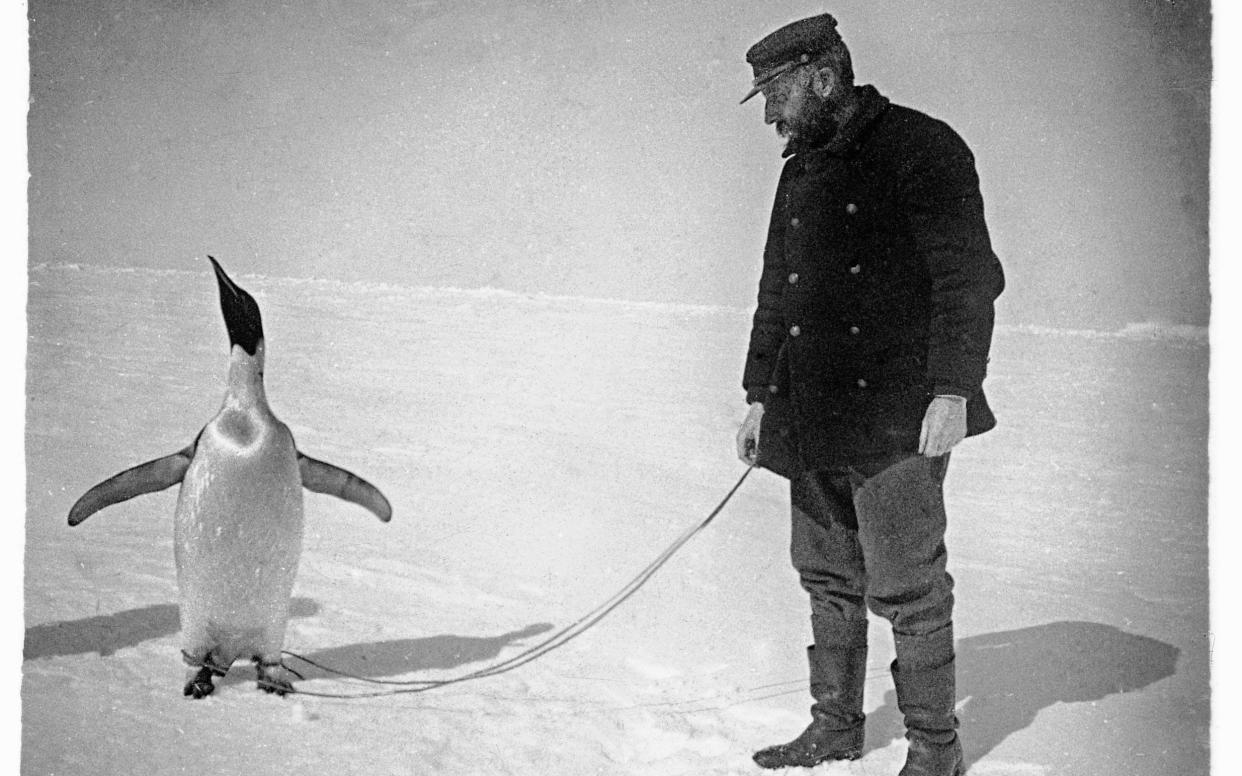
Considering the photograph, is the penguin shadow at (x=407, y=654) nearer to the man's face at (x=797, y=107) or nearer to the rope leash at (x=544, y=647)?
the rope leash at (x=544, y=647)

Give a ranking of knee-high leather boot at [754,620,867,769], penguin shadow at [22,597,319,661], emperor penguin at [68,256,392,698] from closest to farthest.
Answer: knee-high leather boot at [754,620,867,769] < emperor penguin at [68,256,392,698] < penguin shadow at [22,597,319,661]

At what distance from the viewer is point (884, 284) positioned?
5.48ft

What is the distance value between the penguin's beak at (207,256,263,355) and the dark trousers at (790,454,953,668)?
953mm

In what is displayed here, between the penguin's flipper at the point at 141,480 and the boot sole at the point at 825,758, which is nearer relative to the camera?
the boot sole at the point at 825,758

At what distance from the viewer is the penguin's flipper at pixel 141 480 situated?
1.96 meters

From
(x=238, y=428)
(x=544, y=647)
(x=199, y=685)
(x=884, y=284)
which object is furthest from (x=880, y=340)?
(x=199, y=685)

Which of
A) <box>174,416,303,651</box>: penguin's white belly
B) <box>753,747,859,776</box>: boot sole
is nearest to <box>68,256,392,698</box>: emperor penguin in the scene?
<box>174,416,303,651</box>: penguin's white belly

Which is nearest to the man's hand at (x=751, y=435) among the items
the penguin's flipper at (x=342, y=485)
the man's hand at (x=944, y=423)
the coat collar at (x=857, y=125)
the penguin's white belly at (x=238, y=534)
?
the man's hand at (x=944, y=423)

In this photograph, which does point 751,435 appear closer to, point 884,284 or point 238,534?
point 884,284

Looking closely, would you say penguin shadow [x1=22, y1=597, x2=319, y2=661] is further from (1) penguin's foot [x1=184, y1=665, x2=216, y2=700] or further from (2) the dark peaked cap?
(2) the dark peaked cap

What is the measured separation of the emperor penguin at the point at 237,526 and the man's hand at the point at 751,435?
0.67 m

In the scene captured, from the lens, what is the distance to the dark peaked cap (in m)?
1.70

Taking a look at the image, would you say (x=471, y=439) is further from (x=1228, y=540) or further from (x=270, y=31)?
(x=1228, y=540)

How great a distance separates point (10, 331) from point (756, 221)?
133 centimetres
